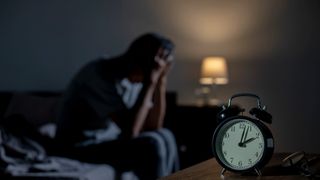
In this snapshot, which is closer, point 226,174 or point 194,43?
point 226,174

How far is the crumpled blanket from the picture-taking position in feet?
7.57

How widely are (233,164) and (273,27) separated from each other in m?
1.85

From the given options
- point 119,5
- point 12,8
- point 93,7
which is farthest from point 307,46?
point 12,8

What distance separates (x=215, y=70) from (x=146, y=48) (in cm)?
51

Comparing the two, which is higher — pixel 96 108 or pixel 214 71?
pixel 214 71

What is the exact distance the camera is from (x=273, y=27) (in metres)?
2.81

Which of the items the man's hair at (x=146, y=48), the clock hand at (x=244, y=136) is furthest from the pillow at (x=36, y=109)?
the clock hand at (x=244, y=136)

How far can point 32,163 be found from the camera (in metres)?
2.44

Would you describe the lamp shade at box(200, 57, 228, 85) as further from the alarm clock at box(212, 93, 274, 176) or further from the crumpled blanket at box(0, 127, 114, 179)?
the alarm clock at box(212, 93, 274, 176)

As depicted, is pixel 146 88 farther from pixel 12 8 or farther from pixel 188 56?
pixel 12 8

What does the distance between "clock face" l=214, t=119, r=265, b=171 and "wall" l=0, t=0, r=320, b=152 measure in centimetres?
171

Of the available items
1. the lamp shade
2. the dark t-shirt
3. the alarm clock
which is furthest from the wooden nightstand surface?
the dark t-shirt

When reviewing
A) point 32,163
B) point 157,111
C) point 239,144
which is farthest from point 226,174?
point 157,111

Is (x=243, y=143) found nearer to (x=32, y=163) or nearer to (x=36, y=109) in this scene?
(x=32, y=163)
